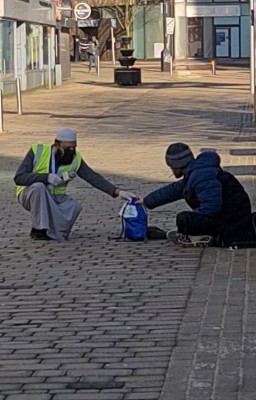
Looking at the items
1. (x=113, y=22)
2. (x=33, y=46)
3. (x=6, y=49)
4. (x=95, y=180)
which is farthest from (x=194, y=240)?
(x=113, y=22)

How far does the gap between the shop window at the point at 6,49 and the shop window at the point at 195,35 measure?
105 feet

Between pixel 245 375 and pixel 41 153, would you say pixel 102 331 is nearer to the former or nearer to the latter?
pixel 245 375

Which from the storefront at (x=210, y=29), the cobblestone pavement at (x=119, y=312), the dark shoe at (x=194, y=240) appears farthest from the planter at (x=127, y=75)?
the dark shoe at (x=194, y=240)

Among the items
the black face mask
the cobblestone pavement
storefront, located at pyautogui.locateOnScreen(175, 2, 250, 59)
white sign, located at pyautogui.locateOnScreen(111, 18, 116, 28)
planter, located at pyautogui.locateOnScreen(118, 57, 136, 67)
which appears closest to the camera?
the cobblestone pavement

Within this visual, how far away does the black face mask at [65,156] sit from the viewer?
33.8 ft

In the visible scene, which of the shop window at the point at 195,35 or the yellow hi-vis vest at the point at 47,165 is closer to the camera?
the yellow hi-vis vest at the point at 47,165

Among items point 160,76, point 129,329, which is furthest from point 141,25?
point 129,329

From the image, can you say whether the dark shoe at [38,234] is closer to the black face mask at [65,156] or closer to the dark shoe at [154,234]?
the black face mask at [65,156]

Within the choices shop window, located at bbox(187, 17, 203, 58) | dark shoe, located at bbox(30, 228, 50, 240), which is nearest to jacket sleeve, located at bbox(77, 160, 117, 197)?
dark shoe, located at bbox(30, 228, 50, 240)

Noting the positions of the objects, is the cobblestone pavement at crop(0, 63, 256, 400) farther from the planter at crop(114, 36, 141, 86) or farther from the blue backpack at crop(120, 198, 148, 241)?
the planter at crop(114, 36, 141, 86)

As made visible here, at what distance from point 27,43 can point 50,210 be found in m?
32.8

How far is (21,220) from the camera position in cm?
1208

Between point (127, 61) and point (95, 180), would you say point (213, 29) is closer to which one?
point (127, 61)

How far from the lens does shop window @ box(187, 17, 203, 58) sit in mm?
70250
